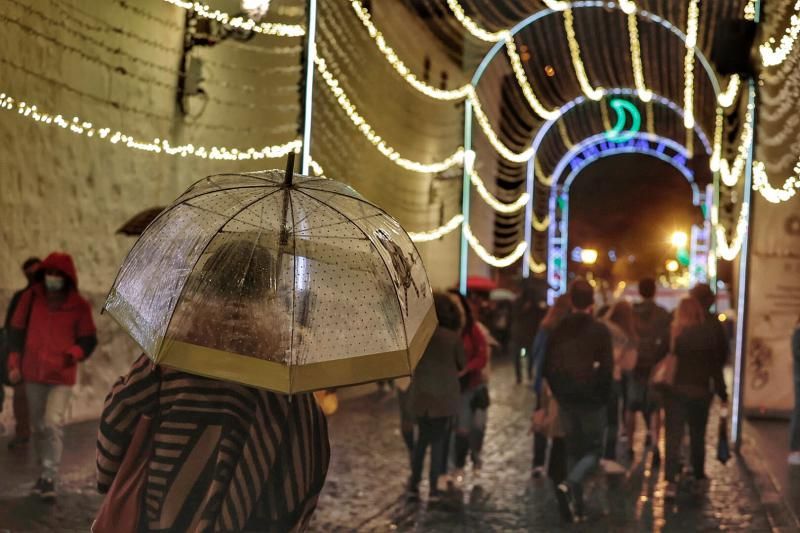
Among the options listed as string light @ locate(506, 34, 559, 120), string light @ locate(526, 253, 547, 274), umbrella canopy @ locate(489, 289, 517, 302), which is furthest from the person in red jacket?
string light @ locate(526, 253, 547, 274)

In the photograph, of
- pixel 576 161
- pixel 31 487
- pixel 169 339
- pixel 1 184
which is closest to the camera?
pixel 169 339

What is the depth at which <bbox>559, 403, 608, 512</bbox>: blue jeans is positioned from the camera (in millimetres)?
8695

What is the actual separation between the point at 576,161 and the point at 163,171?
30.7m

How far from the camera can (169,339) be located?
359cm

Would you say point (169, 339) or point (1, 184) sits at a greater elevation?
point (1, 184)

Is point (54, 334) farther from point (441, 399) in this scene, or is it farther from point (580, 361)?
point (580, 361)

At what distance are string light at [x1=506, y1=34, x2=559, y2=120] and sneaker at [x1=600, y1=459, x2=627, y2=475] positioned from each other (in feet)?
35.9

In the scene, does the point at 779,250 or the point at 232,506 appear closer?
the point at 232,506

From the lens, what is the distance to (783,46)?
1234 centimetres

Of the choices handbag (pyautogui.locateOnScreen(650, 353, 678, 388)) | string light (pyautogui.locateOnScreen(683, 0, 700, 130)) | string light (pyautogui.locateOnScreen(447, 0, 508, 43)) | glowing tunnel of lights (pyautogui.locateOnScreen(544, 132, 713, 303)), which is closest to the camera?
handbag (pyautogui.locateOnScreen(650, 353, 678, 388))

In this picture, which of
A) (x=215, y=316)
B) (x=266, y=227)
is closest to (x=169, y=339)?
(x=215, y=316)

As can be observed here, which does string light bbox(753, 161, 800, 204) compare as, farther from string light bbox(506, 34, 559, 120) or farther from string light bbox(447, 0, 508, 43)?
string light bbox(506, 34, 559, 120)

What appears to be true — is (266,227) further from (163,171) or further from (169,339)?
(163,171)

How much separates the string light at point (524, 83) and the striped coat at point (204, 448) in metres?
17.8
